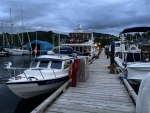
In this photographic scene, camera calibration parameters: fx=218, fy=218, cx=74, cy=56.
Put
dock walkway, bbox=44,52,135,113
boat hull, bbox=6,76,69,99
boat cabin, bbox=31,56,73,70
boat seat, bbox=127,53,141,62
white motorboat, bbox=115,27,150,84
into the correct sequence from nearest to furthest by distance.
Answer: dock walkway, bbox=44,52,135,113
boat hull, bbox=6,76,69,99
white motorboat, bbox=115,27,150,84
boat cabin, bbox=31,56,73,70
boat seat, bbox=127,53,141,62

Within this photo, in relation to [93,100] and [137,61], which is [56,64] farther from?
[137,61]

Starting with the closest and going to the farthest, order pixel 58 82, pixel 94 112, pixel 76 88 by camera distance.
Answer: pixel 94 112 < pixel 76 88 < pixel 58 82

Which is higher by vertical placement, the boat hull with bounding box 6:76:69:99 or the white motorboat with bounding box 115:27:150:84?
the white motorboat with bounding box 115:27:150:84

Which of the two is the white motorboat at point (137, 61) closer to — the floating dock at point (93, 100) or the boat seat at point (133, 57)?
the boat seat at point (133, 57)

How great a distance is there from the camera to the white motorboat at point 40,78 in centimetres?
915

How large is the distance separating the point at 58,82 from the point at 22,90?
7.20ft

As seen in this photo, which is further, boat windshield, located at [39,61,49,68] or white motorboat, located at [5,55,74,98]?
boat windshield, located at [39,61,49,68]

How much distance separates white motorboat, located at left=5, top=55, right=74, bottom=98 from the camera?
360 inches

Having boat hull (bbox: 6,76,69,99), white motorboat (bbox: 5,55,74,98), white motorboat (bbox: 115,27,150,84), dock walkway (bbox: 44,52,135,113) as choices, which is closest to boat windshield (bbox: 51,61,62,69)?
white motorboat (bbox: 5,55,74,98)

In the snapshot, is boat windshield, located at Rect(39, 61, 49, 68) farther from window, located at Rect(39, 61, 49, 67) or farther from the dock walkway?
the dock walkway

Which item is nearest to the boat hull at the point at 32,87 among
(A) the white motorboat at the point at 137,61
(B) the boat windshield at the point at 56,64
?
(B) the boat windshield at the point at 56,64

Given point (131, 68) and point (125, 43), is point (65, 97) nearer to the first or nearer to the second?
point (131, 68)

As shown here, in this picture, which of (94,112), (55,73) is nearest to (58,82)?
(55,73)

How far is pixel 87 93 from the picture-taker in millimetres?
8844
